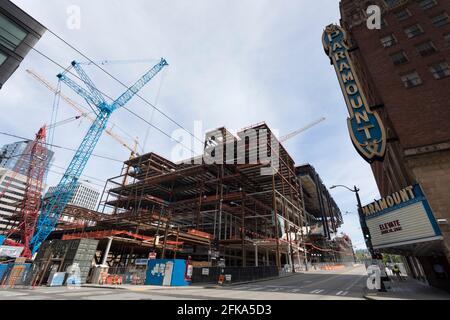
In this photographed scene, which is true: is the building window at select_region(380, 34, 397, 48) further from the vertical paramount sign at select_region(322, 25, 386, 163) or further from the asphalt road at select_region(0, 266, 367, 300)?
the asphalt road at select_region(0, 266, 367, 300)

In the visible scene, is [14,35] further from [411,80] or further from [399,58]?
[399,58]

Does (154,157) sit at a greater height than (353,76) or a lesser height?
greater

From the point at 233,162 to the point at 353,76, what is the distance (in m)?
31.3

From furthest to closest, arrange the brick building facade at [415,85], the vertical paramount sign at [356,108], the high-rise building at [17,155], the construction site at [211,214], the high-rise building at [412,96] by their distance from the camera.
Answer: the construction site at [211,214]
the high-rise building at [17,155]
the vertical paramount sign at [356,108]
the brick building facade at [415,85]
the high-rise building at [412,96]

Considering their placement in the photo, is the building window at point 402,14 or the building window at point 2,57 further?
the building window at point 402,14

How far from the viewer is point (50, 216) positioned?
48250mm

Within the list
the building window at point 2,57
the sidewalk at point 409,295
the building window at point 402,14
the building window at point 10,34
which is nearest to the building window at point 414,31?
the building window at point 402,14

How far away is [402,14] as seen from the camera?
26312 millimetres

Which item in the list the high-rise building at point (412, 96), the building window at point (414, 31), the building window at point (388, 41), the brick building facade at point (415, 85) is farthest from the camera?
the building window at point (388, 41)

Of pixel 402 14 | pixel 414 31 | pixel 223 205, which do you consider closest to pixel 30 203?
pixel 223 205

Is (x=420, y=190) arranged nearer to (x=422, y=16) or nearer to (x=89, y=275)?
(x=422, y=16)

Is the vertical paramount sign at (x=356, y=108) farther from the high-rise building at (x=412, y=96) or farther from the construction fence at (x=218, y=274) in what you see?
the construction fence at (x=218, y=274)

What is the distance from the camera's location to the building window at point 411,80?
20691 mm
